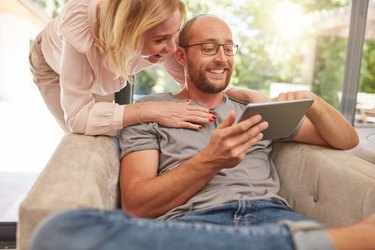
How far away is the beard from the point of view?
1.57 meters

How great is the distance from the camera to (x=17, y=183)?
252 centimetres

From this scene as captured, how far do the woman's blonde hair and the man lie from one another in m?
0.24

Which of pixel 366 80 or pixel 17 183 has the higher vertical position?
pixel 366 80

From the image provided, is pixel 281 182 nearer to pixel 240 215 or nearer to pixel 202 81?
pixel 240 215

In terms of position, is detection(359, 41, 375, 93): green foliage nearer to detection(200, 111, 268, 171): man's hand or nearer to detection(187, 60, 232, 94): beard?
detection(187, 60, 232, 94): beard

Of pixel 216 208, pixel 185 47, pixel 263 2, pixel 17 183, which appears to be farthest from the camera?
pixel 263 2

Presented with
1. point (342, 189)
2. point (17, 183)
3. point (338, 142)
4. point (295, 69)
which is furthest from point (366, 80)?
point (17, 183)

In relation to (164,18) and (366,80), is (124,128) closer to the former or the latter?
(164,18)

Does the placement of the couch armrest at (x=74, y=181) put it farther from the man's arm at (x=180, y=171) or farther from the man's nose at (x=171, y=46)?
the man's nose at (x=171, y=46)

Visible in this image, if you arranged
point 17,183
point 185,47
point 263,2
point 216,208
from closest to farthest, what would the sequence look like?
point 216,208 → point 185,47 → point 17,183 → point 263,2

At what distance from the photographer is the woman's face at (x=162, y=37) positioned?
1408mm

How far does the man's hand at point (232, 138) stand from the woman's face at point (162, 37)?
45cm

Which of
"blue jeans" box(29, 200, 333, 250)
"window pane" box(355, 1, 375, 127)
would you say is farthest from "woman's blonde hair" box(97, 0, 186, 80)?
"window pane" box(355, 1, 375, 127)

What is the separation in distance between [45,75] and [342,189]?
1.21 m
